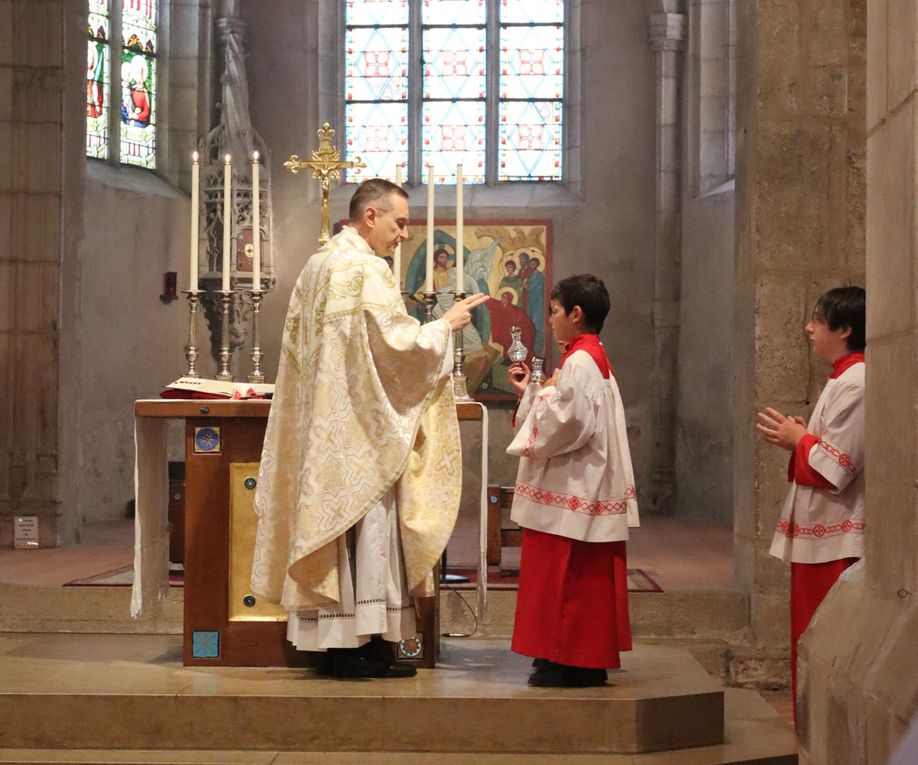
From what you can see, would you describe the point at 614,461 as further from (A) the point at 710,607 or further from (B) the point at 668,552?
(B) the point at 668,552

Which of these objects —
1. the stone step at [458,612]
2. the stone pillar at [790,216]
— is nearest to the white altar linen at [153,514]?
the stone step at [458,612]

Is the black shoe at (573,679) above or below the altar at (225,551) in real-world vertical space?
below

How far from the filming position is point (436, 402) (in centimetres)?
481

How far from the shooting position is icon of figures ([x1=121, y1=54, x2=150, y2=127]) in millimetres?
11500

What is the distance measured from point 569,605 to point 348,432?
915 mm

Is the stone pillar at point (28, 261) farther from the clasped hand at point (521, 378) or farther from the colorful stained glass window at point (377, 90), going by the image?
the clasped hand at point (521, 378)

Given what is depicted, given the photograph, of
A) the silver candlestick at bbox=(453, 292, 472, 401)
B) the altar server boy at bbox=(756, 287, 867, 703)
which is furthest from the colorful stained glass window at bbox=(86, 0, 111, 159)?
the altar server boy at bbox=(756, 287, 867, 703)

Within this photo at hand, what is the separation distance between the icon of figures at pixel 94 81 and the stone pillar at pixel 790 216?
630 centimetres

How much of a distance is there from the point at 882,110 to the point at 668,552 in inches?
232

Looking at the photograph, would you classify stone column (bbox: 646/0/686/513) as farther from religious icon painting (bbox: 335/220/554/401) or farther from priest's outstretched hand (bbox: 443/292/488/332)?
priest's outstretched hand (bbox: 443/292/488/332)

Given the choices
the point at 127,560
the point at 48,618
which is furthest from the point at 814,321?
the point at 127,560

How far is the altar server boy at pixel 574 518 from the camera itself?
15.2 ft

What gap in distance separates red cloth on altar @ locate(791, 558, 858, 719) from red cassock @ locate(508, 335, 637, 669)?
0.57 metres

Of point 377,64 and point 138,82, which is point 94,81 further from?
point 377,64
